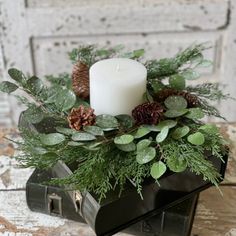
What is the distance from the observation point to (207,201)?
2.42 ft

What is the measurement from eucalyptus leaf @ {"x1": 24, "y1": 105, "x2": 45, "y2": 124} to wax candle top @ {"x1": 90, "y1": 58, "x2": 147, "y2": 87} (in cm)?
11

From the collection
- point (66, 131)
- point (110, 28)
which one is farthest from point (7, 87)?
point (110, 28)

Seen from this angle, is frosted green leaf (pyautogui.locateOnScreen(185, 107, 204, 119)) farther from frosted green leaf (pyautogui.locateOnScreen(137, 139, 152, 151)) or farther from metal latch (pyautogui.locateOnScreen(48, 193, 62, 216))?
metal latch (pyautogui.locateOnScreen(48, 193, 62, 216))

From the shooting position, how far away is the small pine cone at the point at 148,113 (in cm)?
63

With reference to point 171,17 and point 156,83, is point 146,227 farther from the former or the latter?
point 171,17

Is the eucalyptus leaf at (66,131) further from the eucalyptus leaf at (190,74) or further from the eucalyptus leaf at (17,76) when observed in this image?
the eucalyptus leaf at (190,74)

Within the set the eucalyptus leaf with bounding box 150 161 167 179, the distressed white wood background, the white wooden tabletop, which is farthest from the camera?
the distressed white wood background

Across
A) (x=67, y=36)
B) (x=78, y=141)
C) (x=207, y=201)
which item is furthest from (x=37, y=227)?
(x=67, y=36)

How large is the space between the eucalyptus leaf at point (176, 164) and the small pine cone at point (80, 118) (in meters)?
0.12

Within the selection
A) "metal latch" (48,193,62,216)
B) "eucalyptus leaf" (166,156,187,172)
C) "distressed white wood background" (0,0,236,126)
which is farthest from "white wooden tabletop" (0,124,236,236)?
"distressed white wood background" (0,0,236,126)

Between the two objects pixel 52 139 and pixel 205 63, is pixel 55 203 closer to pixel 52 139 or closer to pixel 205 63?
pixel 52 139

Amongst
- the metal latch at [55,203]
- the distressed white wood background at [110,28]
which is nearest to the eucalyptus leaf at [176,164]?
the metal latch at [55,203]

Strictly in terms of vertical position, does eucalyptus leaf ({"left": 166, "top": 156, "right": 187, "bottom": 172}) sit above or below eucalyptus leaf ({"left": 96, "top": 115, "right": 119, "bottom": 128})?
below

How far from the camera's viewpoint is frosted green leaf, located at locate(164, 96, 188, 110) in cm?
67
